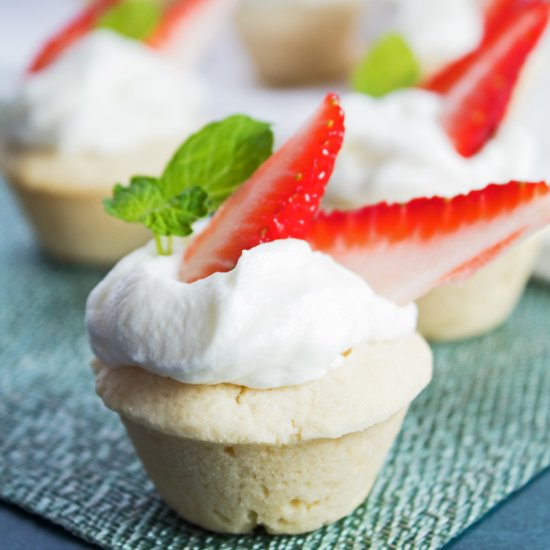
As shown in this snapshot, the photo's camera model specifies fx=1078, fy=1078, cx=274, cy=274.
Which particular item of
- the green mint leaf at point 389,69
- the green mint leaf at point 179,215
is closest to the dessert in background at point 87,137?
the green mint leaf at point 389,69

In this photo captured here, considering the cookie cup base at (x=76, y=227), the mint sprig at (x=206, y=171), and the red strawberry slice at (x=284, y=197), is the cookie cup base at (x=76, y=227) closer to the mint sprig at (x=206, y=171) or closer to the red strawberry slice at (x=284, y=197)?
the mint sprig at (x=206, y=171)

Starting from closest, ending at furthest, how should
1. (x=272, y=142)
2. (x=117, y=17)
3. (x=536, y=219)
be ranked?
(x=536, y=219)
(x=272, y=142)
(x=117, y=17)

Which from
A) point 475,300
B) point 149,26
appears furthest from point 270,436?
point 149,26

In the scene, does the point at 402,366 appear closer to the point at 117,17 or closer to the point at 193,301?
the point at 193,301

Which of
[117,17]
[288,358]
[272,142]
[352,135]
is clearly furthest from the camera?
[117,17]

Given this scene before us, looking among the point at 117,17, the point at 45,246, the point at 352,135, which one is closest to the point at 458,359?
the point at 352,135

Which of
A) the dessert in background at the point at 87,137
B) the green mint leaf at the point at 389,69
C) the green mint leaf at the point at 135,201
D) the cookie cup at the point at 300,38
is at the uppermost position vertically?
the green mint leaf at the point at 135,201

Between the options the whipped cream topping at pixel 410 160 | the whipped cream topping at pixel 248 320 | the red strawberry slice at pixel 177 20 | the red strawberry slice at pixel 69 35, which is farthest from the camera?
the red strawberry slice at pixel 177 20

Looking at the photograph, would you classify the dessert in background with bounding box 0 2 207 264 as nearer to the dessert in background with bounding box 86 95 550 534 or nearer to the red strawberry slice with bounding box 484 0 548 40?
the red strawberry slice with bounding box 484 0 548 40
